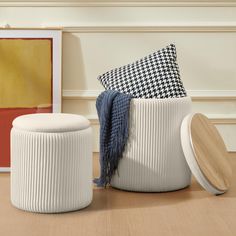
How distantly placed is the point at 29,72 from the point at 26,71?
1cm

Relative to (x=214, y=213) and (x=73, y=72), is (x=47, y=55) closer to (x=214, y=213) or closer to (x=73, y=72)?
(x=73, y=72)

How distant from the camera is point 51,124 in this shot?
153 centimetres

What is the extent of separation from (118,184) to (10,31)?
77cm

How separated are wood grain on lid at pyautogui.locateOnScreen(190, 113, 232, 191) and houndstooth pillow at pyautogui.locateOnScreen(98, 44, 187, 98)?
0.39 feet

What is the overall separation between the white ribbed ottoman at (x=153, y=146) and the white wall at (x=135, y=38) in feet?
2.03

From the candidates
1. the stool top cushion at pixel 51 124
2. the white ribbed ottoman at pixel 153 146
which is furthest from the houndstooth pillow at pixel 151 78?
the stool top cushion at pixel 51 124

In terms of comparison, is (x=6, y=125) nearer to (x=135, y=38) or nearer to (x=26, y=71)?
(x=26, y=71)

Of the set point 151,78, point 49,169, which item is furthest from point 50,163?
point 151,78

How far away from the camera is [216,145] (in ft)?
6.08

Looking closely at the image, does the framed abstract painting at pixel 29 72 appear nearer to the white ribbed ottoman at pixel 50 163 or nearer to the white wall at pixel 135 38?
the white wall at pixel 135 38

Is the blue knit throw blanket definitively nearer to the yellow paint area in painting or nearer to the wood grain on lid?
the wood grain on lid

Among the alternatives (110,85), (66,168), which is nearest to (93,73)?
(110,85)

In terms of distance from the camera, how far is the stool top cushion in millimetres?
1521

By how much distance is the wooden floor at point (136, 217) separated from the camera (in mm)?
1420
